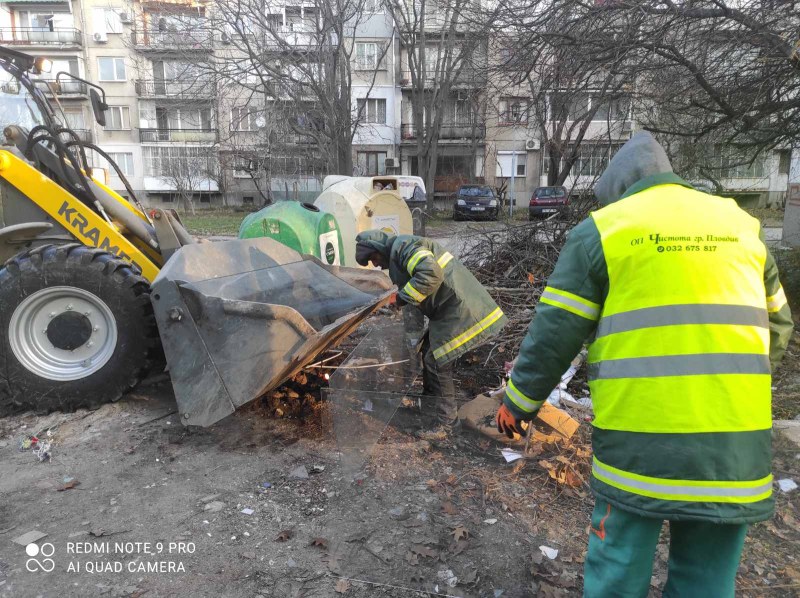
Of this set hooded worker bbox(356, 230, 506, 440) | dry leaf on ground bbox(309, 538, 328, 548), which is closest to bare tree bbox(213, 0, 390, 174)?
hooded worker bbox(356, 230, 506, 440)

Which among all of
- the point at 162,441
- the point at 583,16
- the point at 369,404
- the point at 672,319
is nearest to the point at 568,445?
the point at 369,404

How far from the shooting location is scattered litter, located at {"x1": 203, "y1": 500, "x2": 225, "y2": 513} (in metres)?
2.92

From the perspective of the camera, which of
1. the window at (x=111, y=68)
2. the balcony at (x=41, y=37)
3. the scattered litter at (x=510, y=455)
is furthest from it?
the window at (x=111, y=68)

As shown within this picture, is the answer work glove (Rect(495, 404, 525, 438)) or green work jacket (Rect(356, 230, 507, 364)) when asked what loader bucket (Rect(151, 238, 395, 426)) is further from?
work glove (Rect(495, 404, 525, 438))

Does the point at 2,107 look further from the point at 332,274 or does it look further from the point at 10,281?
the point at 332,274

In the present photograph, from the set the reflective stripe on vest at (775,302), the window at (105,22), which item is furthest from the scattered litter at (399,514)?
the window at (105,22)

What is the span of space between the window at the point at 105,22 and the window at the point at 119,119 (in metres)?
4.71

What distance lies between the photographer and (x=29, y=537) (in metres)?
2.66

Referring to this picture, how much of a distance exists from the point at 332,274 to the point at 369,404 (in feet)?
4.65

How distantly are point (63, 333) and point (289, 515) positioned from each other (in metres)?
2.21

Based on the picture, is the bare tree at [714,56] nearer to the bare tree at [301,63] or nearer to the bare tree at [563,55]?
the bare tree at [563,55]

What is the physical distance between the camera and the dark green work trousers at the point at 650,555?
5.34 ft

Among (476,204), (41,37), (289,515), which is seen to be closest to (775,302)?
(289,515)

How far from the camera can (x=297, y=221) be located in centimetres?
595
